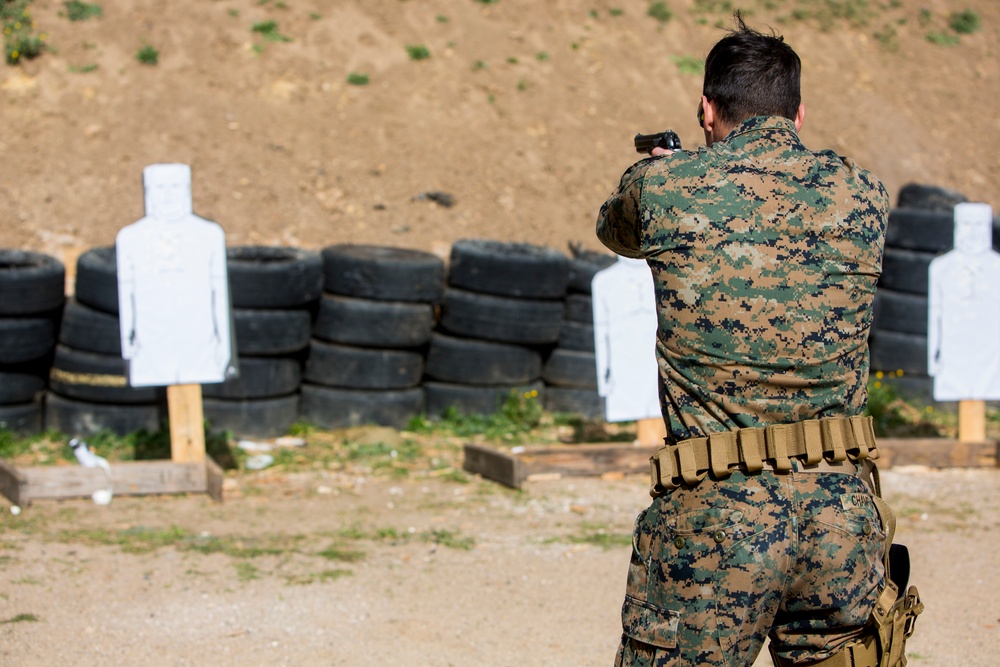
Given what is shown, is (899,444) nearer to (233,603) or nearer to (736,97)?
(233,603)

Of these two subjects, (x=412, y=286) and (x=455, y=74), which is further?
(x=455, y=74)

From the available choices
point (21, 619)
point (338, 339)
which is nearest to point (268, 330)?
point (338, 339)

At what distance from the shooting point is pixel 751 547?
2375 mm

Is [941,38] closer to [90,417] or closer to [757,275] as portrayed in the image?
[90,417]

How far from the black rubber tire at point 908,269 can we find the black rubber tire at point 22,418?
273 inches

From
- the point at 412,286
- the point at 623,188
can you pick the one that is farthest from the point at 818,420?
the point at 412,286

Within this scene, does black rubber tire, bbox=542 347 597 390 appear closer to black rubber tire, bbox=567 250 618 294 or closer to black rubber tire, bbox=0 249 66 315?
black rubber tire, bbox=567 250 618 294

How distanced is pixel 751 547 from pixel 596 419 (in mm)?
6532

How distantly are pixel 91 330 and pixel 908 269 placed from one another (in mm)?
6656

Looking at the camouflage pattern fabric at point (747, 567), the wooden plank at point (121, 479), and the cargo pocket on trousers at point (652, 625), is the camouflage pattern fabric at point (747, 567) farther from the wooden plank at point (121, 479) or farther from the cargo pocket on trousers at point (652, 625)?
the wooden plank at point (121, 479)

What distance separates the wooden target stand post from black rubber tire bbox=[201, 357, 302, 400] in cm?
114

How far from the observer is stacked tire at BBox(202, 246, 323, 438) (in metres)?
7.83

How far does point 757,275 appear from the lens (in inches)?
96.9

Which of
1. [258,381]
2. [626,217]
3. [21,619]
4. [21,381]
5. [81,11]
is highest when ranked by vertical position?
[81,11]
